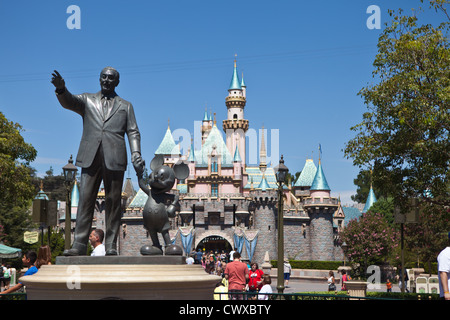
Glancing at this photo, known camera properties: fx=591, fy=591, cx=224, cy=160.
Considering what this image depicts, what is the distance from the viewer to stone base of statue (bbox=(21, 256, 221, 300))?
6168 mm

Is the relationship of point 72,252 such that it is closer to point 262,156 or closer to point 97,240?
point 97,240

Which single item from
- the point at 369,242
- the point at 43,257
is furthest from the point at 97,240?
the point at 369,242

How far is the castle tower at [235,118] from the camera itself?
6844 cm

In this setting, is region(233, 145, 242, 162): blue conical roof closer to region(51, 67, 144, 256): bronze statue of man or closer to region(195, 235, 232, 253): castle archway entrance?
region(195, 235, 232, 253): castle archway entrance

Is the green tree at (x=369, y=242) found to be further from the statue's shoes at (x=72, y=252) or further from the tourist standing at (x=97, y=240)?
the statue's shoes at (x=72, y=252)

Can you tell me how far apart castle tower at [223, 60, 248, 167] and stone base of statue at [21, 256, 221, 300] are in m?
61.5

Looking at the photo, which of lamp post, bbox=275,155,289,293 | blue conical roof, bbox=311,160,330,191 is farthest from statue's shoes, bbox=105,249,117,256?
blue conical roof, bbox=311,160,330,191

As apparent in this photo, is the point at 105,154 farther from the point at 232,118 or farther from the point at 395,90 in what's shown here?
the point at 232,118

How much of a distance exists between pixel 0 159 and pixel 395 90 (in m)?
14.2

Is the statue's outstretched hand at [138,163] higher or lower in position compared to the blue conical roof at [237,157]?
lower

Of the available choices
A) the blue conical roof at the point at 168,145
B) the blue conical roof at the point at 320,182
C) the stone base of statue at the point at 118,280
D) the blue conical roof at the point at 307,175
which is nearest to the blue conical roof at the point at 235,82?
the blue conical roof at the point at 168,145

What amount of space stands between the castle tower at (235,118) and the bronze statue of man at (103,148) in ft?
199

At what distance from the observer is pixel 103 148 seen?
7305mm
